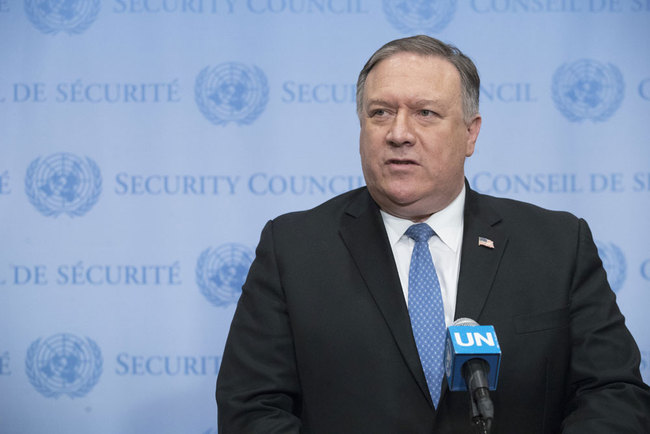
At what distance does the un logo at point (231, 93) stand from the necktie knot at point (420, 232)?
123 centimetres

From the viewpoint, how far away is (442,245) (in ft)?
6.31

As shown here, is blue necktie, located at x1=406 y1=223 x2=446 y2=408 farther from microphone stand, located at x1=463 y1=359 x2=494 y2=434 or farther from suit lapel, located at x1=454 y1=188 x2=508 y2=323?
microphone stand, located at x1=463 y1=359 x2=494 y2=434

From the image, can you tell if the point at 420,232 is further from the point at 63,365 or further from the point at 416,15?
the point at 63,365

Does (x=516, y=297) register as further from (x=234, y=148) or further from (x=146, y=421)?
(x=146, y=421)

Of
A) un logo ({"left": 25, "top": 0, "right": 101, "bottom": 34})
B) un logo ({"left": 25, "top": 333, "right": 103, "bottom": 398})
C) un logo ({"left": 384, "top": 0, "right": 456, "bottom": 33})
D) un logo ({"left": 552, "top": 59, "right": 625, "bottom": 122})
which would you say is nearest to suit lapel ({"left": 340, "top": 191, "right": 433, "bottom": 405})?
un logo ({"left": 384, "top": 0, "right": 456, "bottom": 33})

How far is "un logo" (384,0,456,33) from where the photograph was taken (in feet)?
9.50

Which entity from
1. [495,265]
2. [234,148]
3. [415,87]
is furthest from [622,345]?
[234,148]

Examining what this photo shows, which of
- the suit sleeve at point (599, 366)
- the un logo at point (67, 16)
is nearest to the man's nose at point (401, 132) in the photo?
the suit sleeve at point (599, 366)

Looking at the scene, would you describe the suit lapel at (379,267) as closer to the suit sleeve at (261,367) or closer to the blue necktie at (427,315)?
the blue necktie at (427,315)

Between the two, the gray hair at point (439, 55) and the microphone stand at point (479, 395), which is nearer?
the microphone stand at point (479, 395)

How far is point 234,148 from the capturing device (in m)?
2.90

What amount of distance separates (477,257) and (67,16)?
6.85 ft

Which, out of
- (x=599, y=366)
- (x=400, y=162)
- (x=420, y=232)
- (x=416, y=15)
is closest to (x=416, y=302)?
(x=420, y=232)

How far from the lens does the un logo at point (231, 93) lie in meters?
2.90
